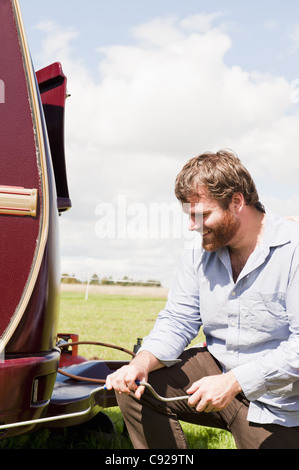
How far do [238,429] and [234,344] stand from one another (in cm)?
42

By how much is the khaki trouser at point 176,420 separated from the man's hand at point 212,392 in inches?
10.1

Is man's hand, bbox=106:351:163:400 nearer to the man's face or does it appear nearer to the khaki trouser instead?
the khaki trouser

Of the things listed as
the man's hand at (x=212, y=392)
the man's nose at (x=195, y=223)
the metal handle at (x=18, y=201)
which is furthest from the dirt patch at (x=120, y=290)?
the metal handle at (x=18, y=201)

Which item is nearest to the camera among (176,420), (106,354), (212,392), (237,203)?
(212,392)

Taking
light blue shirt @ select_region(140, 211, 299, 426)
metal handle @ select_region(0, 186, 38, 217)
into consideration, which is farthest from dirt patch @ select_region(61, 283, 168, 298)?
metal handle @ select_region(0, 186, 38, 217)

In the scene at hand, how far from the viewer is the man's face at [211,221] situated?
277 cm

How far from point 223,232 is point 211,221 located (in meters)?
0.09

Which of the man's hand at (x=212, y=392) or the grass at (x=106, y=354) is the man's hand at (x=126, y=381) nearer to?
the man's hand at (x=212, y=392)

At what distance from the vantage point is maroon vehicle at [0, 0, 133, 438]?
84.9 inches

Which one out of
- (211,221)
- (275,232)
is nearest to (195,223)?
(211,221)

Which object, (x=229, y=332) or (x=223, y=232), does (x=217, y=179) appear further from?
(x=229, y=332)

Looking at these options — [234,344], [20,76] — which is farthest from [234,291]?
[20,76]

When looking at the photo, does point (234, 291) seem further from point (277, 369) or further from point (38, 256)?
Answer: point (38, 256)

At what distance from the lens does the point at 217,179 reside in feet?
9.06
